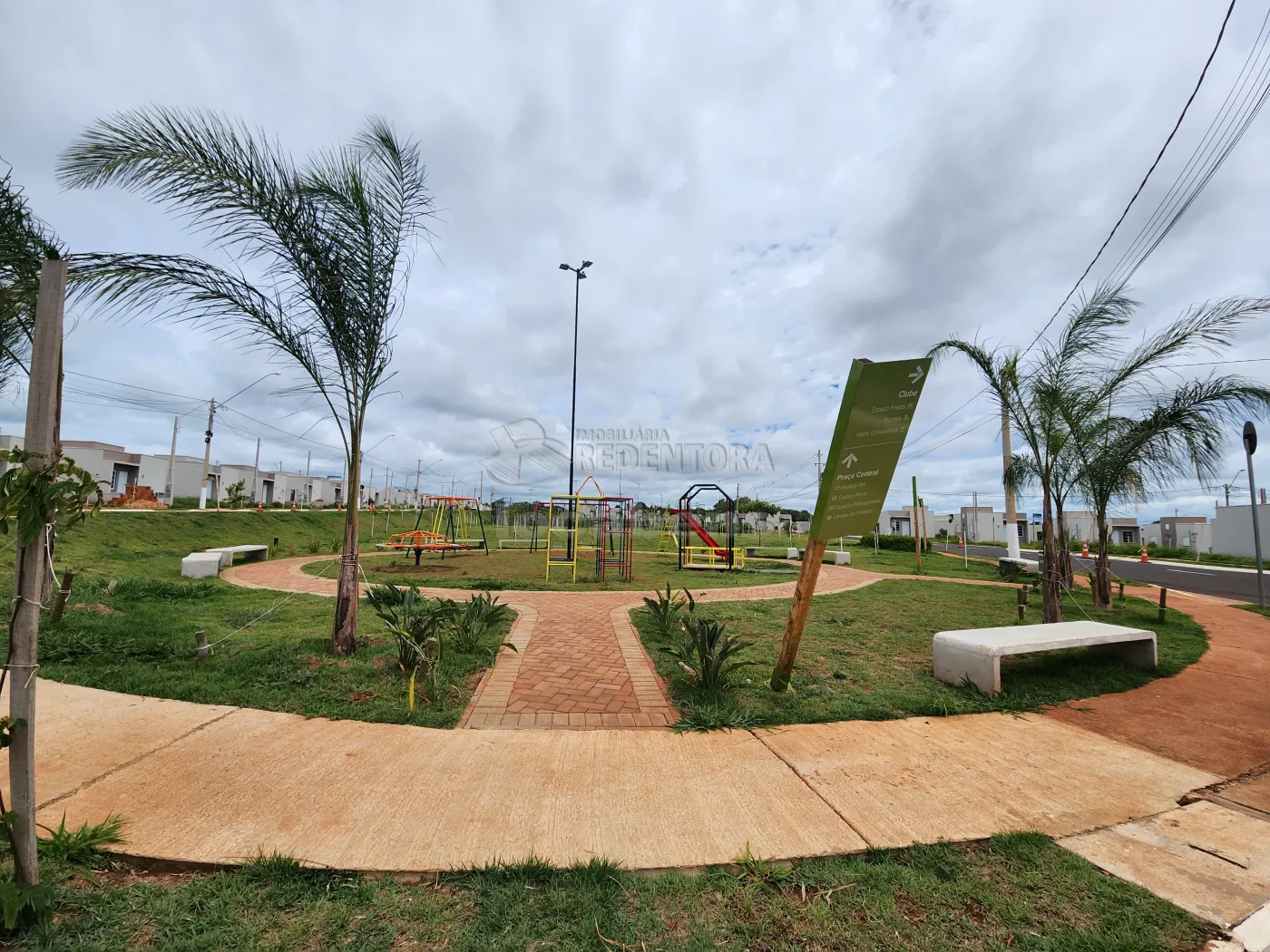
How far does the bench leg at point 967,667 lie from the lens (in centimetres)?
462

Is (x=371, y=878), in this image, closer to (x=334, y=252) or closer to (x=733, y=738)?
(x=733, y=738)

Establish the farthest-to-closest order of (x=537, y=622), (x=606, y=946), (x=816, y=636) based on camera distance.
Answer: (x=537, y=622)
(x=816, y=636)
(x=606, y=946)

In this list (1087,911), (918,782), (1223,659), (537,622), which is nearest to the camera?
(1087,911)

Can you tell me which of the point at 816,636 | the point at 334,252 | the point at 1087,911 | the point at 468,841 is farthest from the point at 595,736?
the point at 334,252

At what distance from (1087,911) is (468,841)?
241 centimetres

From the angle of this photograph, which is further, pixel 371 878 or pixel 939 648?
pixel 939 648

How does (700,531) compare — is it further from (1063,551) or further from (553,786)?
(553,786)

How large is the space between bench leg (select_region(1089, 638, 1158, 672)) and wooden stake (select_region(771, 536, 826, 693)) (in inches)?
157

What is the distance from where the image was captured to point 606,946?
1791 millimetres

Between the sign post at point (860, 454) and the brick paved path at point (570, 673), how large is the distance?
1388mm

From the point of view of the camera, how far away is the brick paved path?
3904 mm

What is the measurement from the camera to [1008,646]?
4715mm

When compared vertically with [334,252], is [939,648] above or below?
below

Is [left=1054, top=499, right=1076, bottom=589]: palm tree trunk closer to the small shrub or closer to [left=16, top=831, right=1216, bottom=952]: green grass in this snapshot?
[left=16, top=831, right=1216, bottom=952]: green grass
